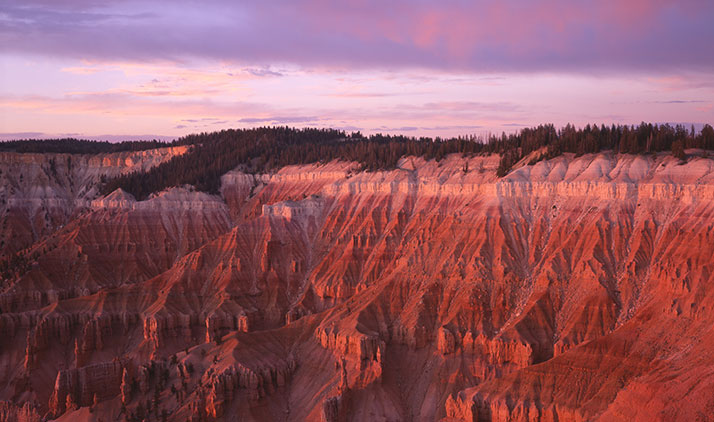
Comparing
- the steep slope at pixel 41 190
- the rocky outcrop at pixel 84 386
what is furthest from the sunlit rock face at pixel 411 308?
the steep slope at pixel 41 190

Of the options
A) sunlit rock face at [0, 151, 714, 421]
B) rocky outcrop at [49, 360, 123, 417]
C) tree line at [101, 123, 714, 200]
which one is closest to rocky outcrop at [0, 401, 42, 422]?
sunlit rock face at [0, 151, 714, 421]

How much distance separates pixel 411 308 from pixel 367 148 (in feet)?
191

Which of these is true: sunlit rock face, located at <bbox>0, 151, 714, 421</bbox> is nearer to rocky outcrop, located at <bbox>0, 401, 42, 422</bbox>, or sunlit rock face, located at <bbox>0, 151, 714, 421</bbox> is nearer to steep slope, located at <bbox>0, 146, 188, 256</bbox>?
rocky outcrop, located at <bbox>0, 401, 42, 422</bbox>

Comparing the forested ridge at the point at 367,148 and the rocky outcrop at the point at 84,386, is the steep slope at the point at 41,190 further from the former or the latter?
the rocky outcrop at the point at 84,386

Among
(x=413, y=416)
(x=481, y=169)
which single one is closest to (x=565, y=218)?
(x=481, y=169)

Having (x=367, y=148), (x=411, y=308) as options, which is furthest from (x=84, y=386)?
(x=367, y=148)

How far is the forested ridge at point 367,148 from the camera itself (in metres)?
97.5

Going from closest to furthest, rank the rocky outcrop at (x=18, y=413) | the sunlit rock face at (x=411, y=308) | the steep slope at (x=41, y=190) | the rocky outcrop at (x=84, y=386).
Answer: the sunlit rock face at (x=411, y=308)
the rocky outcrop at (x=84, y=386)
the rocky outcrop at (x=18, y=413)
the steep slope at (x=41, y=190)

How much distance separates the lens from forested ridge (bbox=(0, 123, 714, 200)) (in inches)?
3839

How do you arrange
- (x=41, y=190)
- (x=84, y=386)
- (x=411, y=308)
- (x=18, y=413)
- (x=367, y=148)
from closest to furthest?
(x=84, y=386), (x=411, y=308), (x=18, y=413), (x=367, y=148), (x=41, y=190)

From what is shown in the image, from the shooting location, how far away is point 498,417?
226ft

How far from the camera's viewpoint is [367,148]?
5689 inches

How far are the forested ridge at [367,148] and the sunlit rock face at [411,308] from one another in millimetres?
3215

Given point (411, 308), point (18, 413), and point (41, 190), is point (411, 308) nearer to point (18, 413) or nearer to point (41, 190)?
point (18, 413)
